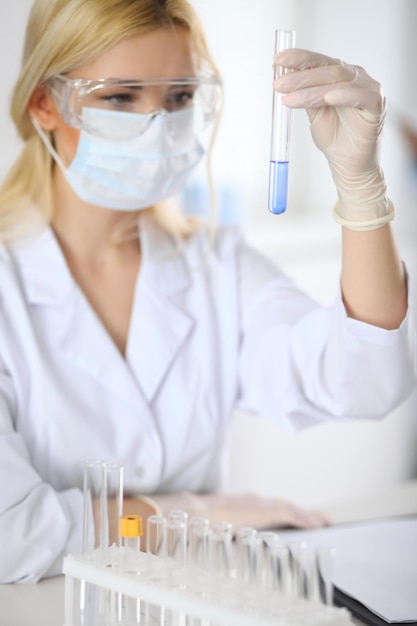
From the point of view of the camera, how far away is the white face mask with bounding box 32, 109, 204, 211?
1.55 meters

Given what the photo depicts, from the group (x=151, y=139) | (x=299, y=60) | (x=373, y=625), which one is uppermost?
(x=299, y=60)

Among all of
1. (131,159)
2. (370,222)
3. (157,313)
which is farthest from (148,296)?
(370,222)

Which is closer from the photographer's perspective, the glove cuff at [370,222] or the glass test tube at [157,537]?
the glass test tube at [157,537]

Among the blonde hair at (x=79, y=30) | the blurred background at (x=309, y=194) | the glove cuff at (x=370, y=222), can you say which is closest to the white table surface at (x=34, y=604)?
the glove cuff at (x=370, y=222)

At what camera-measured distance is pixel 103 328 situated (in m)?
1.72

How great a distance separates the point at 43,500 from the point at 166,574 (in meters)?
0.42

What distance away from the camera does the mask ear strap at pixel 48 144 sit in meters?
1.62

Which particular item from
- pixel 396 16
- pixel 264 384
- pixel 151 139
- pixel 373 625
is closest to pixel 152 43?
pixel 151 139

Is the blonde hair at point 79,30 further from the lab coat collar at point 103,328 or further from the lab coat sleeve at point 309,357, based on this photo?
→ the lab coat sleeve at point 309,357

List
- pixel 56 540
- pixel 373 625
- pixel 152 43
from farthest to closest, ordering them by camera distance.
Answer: pixel 152 43
pixel 56 540
pixel 373 625

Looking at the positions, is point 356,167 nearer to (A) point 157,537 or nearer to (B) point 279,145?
(B) point 279,145

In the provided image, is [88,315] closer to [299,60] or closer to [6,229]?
[6,229]

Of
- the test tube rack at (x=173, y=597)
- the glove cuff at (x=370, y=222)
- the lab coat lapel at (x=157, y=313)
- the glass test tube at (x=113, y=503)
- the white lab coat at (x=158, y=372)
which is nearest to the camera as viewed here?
the test tube rack at (x=173, y=597)

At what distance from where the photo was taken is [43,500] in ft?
4.76
